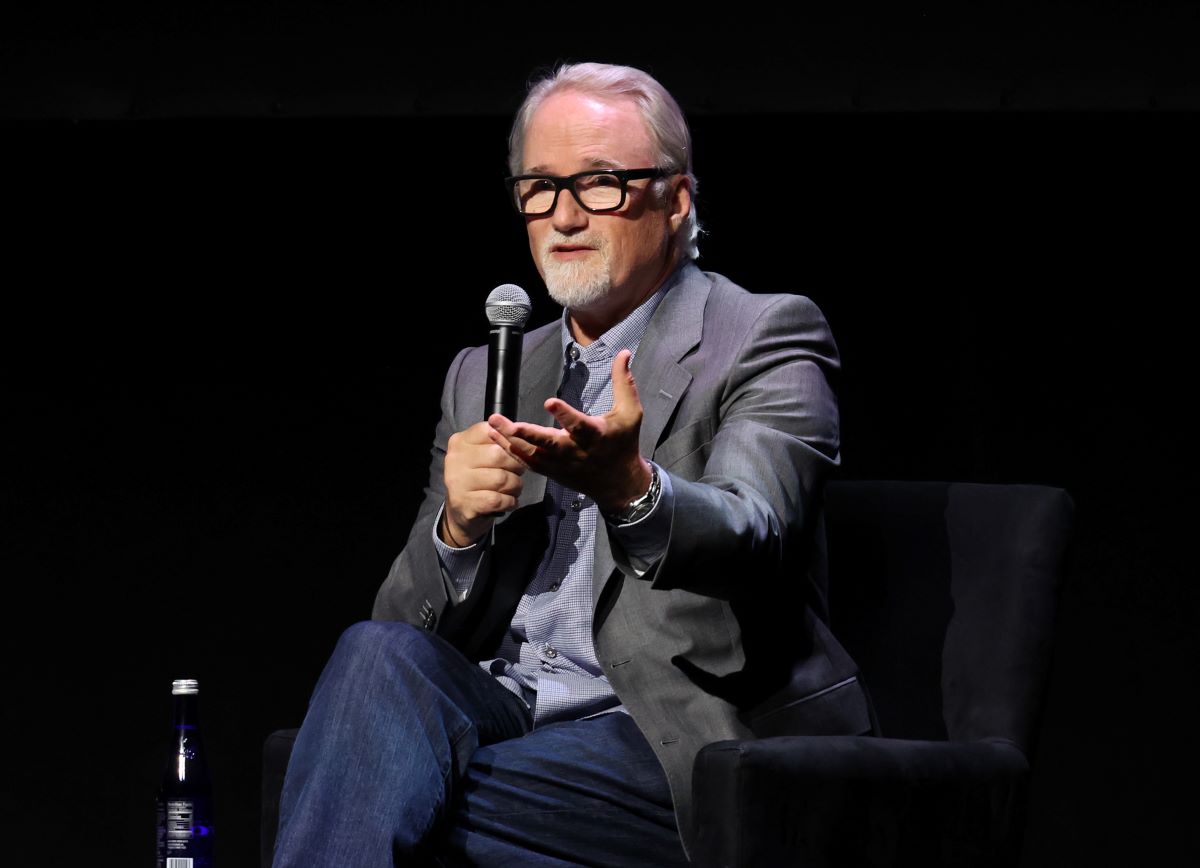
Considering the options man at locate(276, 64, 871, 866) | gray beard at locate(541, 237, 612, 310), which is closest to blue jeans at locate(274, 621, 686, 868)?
man at locate(276, 64, 871, 866)

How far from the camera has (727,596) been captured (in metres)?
1.47

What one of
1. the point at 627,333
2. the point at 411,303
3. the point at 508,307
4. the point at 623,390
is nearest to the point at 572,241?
the point at 627,333

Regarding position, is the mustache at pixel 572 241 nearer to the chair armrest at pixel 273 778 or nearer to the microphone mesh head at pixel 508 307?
the microphone mesh head at pixel 508 307

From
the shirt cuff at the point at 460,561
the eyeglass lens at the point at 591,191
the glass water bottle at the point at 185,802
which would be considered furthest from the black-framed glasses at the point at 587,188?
the glass water bottle at the point at 185,802

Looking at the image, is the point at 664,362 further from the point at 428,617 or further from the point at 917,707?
the point at 917,707

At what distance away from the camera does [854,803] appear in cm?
142

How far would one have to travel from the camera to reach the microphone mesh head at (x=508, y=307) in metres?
1.56

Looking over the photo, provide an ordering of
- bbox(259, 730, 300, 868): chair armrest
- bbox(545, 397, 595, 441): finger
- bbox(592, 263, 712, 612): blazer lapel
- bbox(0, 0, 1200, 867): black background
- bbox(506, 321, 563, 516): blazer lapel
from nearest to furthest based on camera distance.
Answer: bbox(545, 397, 595, 441): finger
bbox(592, 263, 712, 612): blazer lapel
bbox(259, 730, 300, 868): chair armrest
bbox(506, 321, 563, 516): blazer lapel
bbox(0, 0, 1200, 867): black background

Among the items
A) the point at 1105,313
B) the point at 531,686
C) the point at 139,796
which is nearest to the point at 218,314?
the point at 139,796

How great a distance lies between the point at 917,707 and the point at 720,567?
1.88ft

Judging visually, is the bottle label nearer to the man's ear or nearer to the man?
the man

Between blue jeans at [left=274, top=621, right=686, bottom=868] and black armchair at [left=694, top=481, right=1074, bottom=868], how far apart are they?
183mm

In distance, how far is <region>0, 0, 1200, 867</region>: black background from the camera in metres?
2.74

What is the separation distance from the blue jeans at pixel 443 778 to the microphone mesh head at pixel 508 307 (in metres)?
0.35
